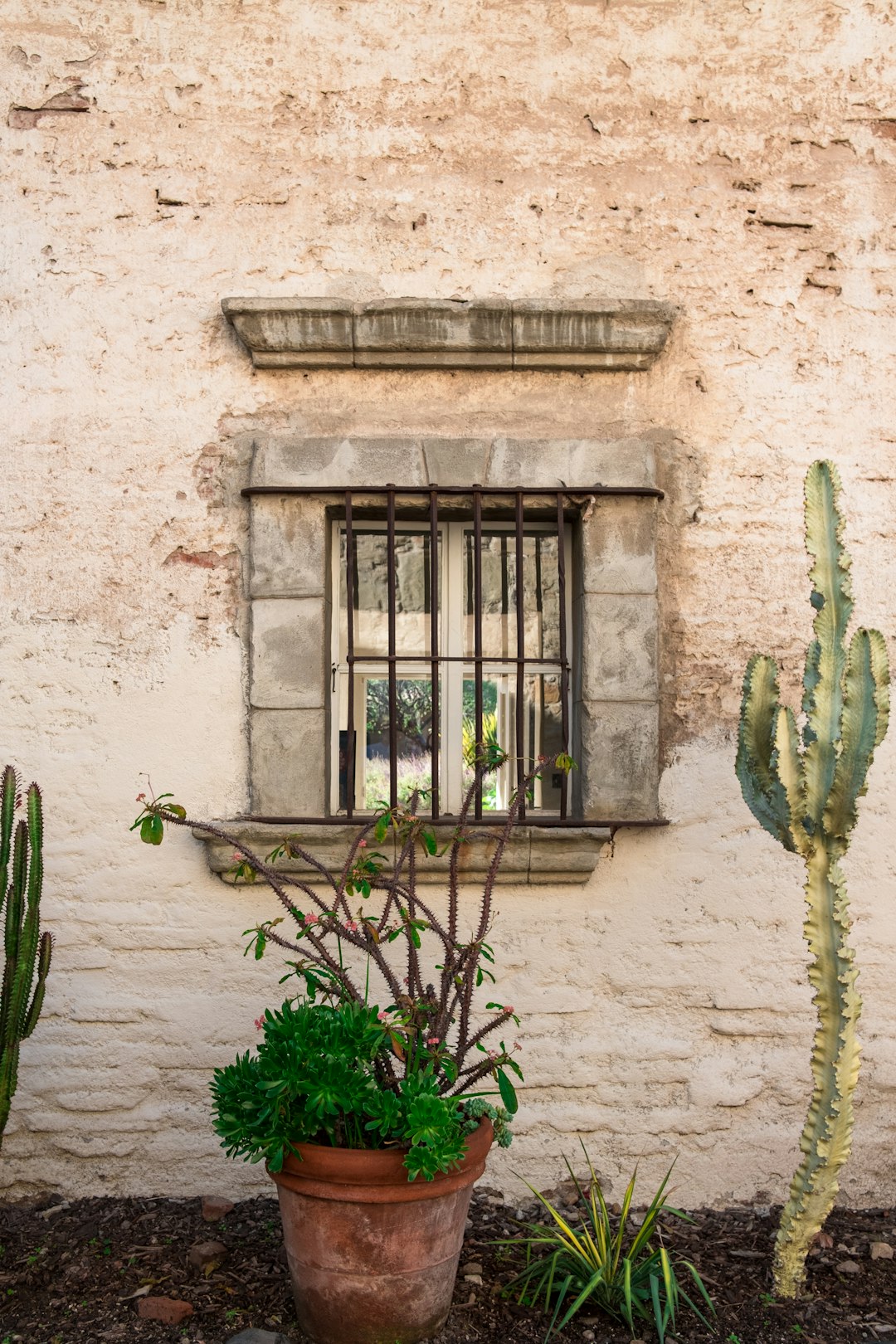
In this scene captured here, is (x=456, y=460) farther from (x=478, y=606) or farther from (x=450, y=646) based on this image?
(x=450, y=646)

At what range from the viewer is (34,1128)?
11.5 feet

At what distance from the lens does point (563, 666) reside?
3.65 metres

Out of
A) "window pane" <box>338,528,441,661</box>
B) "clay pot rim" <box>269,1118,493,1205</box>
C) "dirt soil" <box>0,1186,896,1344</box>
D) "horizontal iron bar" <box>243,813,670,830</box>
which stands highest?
"window pane" <box>338,528,441,661</box>

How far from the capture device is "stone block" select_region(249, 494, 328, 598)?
3.57 m

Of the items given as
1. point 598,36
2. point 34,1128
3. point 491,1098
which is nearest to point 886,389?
point 598,36

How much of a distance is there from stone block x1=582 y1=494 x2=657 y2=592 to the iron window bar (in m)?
0.04

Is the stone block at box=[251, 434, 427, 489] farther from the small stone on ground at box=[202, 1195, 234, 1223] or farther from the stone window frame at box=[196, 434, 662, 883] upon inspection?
the small stone on ground at box=[202, 1195, 234, 1223]

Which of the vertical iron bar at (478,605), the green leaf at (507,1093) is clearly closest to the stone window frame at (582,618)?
the vertical iron bar at (478,605)

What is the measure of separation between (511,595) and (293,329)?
1.11 meters

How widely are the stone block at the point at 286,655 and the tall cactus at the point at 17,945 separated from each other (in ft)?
2.48

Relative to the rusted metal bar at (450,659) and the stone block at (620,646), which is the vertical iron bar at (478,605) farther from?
Result: the stone block at (620,646)

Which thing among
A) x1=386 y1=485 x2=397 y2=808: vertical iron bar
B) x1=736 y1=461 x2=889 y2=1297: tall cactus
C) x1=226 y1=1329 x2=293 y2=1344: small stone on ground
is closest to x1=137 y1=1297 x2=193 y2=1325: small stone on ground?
x1=226 y1=1329 x2=293 y2=1344: small stone on ground

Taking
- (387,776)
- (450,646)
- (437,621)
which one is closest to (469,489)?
(437,621)

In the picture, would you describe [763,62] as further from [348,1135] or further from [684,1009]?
[348,1135]
